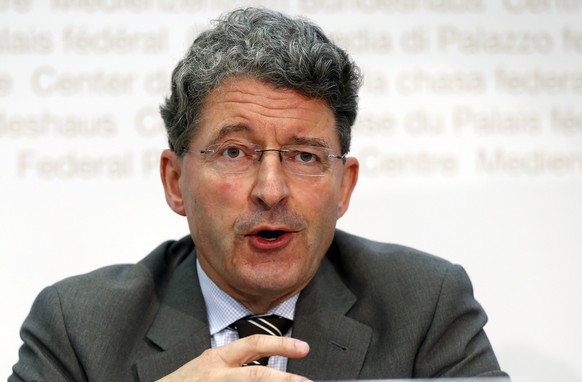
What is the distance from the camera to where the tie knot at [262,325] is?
244cm

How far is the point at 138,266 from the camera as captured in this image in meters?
2.65

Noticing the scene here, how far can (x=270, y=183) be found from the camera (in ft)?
7.26

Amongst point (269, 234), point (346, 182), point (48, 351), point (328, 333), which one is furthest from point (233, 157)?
point (48, 351)

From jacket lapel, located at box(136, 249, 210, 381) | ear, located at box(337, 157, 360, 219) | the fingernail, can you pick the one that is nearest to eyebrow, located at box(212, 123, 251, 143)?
ear, located at box(337, 157, 360, 219)

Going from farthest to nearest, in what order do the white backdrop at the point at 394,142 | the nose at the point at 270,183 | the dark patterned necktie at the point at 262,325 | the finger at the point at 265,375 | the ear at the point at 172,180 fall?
the white backdrop at the point at 394,142, the ear at the point at 172,180, the dark patterned necktie at the point at 262,325, the nose at the point at 270,183, the finger at the point at 265,375

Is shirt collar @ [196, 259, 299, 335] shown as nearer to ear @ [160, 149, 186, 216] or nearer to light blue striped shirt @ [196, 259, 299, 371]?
light blue striped shirt @ [196, 259, 299, 371]

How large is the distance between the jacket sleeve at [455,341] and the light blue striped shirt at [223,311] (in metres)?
0.41

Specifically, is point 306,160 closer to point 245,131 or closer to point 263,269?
point 245,131

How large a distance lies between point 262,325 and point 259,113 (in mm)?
614

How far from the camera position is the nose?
219 centimetres

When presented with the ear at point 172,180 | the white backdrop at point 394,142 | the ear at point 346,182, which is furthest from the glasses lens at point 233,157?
the white backdrop at point 394,142

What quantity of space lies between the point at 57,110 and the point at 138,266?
1279 mm

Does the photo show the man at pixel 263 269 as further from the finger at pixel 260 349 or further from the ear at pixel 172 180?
the finger at pixel 260 349

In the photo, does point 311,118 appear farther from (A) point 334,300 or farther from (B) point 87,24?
(B) point 87,24
